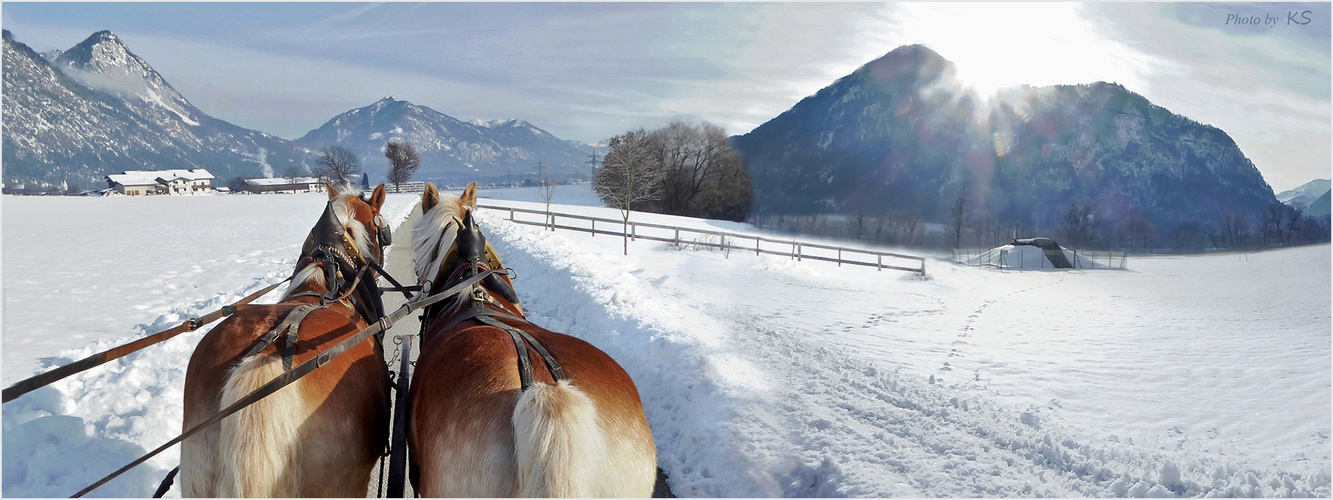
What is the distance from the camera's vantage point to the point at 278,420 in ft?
7.04

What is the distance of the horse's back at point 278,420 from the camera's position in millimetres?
2111

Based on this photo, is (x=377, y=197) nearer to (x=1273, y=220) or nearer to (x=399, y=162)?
(x=1273, y=220)

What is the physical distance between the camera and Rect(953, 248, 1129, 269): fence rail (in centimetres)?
2891

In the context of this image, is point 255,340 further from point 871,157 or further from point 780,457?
point 871,157

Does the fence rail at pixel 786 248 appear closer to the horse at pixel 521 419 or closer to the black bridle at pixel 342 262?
the black bridle at pixel 342 262

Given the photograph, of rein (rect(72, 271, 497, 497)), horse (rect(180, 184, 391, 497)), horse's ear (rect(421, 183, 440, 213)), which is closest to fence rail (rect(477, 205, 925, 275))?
horse's ear (rect(421, 183, 440, 213))

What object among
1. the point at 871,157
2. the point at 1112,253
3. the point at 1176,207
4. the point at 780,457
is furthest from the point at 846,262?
the point at 871,157

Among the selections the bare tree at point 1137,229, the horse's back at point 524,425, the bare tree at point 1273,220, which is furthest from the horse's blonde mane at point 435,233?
the bare tree at point 1137,229

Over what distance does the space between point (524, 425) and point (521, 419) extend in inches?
0.9

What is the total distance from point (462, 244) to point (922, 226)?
3621 cm

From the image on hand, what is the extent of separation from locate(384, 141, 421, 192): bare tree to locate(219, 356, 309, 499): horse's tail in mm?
50405

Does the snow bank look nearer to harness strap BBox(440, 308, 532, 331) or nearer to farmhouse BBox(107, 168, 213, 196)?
harness strap BBox(440, 308, 532, 331)

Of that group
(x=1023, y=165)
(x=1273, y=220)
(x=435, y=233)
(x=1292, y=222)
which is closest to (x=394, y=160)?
(x=435, y=233)

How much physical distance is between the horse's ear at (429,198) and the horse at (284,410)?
1065mm
